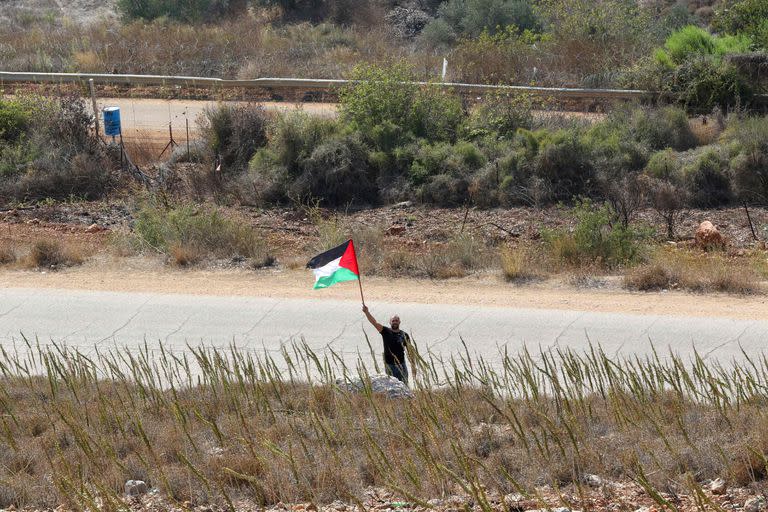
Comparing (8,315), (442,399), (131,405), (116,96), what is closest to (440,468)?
(442,399)

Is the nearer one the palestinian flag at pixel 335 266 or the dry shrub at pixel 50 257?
the palestinian flag at pixel 335 266

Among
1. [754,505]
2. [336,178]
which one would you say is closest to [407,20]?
[336,178]

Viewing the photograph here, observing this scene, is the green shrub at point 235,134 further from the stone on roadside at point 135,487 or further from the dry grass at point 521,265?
the stone on roadside at point 135,487

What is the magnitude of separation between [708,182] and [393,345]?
11357 mm

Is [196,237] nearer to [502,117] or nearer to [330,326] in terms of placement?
[330,326]

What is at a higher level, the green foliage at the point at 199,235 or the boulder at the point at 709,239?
the green foliage at the point at 199,235

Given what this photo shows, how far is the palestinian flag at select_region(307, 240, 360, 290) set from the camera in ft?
35.7

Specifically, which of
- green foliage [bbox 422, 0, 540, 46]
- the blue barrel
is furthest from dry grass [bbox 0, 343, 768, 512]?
green foliage [bbox 422, 0, 540, 46]

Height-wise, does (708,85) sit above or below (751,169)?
above

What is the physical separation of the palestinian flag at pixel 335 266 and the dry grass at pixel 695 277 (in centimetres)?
563

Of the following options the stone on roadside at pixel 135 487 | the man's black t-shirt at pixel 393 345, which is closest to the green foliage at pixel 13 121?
the man's black t-shirt at pixel 393 345

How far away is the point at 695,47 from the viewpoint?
24344 mm

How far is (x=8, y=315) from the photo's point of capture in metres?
14.6

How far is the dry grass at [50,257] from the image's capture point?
17062mm
